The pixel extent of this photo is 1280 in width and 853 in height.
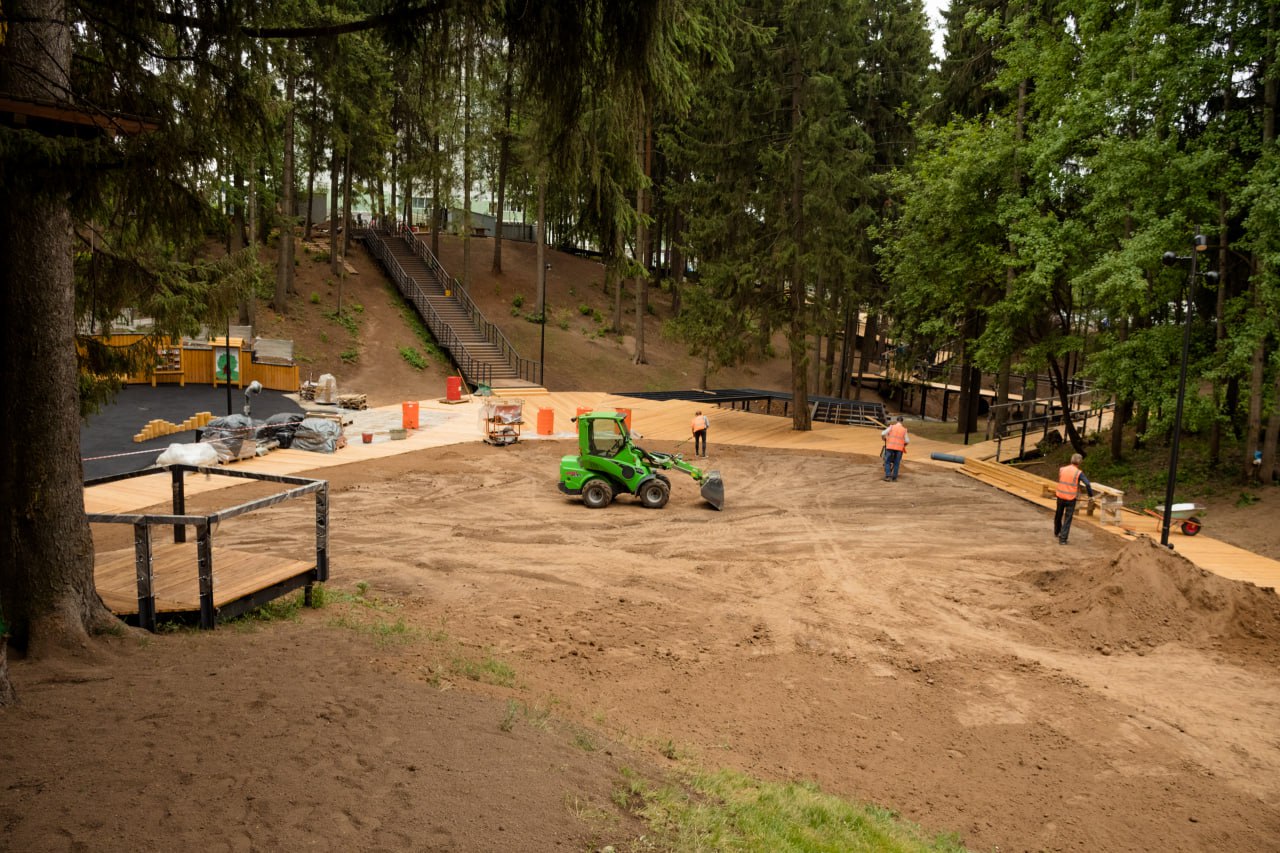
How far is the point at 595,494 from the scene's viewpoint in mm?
16609

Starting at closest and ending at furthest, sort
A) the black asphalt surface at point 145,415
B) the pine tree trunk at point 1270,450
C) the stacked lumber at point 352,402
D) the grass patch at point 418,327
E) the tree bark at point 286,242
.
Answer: the pine tree trunk at point 1270,450
the black asphalt surface at point 145,415
the stacked lumber at point 352,402
the tree bark at point 286,242
the grass patch at point 418,327

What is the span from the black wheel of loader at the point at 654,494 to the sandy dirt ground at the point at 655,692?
588 millimetres

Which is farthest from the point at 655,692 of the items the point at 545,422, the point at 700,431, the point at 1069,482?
the point at 545,422

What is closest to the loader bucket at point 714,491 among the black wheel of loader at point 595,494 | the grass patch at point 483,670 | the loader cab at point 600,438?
the loader cab at point 600,438

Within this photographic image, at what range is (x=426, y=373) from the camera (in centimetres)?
3606

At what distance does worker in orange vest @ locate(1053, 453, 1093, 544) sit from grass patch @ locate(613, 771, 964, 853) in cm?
1005

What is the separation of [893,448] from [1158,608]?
30.4 feet

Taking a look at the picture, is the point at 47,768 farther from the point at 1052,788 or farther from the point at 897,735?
the point at 1052,788

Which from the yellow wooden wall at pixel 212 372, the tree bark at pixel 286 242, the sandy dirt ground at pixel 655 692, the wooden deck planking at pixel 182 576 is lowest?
the sandy dirt ground at pixel 655 692

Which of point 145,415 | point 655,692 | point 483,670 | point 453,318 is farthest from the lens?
point 453,318

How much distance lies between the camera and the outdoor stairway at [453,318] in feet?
120

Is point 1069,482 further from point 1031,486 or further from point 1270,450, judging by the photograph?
point 1270,450

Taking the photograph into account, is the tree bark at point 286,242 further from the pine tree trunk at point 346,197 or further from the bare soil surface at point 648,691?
the bare soil surface at point 648,691

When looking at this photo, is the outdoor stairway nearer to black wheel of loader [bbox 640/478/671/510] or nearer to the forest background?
the forest background
